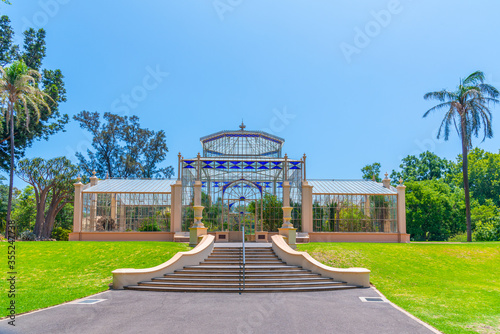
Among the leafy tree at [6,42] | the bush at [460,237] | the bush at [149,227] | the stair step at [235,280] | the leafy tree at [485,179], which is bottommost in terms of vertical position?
the bush at [460,237]

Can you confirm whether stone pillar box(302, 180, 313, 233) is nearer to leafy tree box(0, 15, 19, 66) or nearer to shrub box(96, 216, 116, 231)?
shrub box(96, 216, 116, 231)

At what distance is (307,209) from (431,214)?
69.3 ft

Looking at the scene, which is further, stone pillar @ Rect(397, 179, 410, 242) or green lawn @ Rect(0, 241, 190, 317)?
stone pillar @ Rect(397, 179, 410, 242)

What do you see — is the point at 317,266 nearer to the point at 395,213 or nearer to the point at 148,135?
the point at 395,213

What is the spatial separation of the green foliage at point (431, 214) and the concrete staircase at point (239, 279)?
2845cm

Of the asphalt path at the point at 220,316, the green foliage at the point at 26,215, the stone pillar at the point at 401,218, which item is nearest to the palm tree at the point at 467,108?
the stone pillar at the point at 401,218

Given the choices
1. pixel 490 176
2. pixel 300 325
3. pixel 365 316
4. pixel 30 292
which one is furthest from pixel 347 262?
pixel 490 176

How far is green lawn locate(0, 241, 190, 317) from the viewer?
453 inches

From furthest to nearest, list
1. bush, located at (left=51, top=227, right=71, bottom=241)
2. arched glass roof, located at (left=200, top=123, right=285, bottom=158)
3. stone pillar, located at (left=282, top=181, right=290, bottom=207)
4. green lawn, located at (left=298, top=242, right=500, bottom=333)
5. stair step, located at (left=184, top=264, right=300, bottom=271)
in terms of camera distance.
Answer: bush, located at (left=51, top=227, right=71, bottom=241), arched glass roof, located at (left=200, top=123, right=285, bottom=158), stone pillar, located at (left=282, top=181, right=290, bottom=207), stair step, located at (left=184, top=264, right=300, bottom=271), green lawn, located at (left=298, top=242, right=500, bottom=333)

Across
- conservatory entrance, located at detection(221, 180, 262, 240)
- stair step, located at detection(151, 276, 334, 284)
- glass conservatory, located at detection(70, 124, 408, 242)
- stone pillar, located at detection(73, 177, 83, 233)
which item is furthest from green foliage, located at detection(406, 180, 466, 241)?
stone pillar, located at detection(73, 177, 83, 233)

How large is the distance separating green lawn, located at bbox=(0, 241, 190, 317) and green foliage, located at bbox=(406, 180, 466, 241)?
2893cm

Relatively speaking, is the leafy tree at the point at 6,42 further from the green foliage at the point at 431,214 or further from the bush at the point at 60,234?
the green foliage at the point at 431,214

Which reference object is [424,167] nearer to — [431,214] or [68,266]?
[431,214]

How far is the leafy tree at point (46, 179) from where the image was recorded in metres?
33.5
